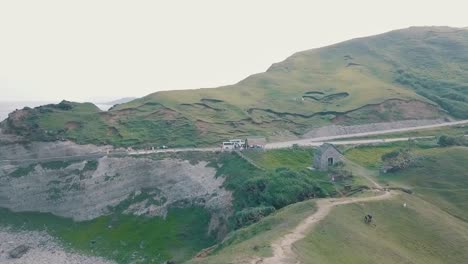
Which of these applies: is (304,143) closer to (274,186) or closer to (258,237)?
(274,186)

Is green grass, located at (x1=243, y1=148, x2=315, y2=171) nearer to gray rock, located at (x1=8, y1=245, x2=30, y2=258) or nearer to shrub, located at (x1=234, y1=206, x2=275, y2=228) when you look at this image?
shrub, located at (x1=234, y1=206, x2=275, y2=228)

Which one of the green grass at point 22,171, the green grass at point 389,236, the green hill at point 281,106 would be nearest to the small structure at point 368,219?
the green grass at point 389,236

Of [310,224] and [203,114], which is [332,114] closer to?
[203,114]

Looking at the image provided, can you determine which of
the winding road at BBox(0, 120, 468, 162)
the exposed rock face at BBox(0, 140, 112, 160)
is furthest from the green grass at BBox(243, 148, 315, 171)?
the exposed rock face at BBox(0, 140, 112, 160)

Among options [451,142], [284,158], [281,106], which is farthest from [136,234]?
[281,106]

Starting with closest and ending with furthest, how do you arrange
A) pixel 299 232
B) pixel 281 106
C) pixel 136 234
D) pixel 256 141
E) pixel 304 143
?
pixel 299 232 → pixel 136 234 → pixel 256 141 → pixel 304 143 → pixel 281 106

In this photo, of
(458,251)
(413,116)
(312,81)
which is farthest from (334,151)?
(312,81)

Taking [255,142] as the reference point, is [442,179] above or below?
below
